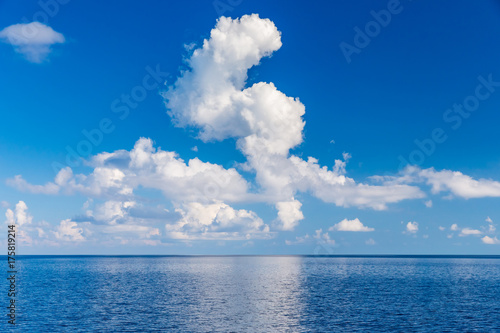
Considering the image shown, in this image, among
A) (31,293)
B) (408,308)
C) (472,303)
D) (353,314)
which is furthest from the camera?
(31,293)

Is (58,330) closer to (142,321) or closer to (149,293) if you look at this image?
Result: (142,321)

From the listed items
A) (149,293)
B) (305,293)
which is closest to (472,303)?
(305,293)

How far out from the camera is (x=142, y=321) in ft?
205

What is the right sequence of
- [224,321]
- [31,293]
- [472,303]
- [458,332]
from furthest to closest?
[31,293]
[472,303]
[224,321]
[458,332]

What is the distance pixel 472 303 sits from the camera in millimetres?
80875

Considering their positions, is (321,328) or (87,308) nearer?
(321,328)

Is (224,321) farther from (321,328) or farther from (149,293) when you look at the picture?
(149,293)

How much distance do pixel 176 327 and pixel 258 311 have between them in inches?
742

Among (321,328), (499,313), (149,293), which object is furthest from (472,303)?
(149,293)

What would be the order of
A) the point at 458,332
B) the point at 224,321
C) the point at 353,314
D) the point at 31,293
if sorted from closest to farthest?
the point at 458,332 → the point at 224,321 → the point at 353,314 → the point at 31,293

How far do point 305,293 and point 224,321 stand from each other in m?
41.0

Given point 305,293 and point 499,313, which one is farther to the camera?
point 305,293

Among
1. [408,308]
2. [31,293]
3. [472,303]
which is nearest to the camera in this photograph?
[408,308]

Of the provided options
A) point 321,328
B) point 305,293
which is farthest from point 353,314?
point 305,293
